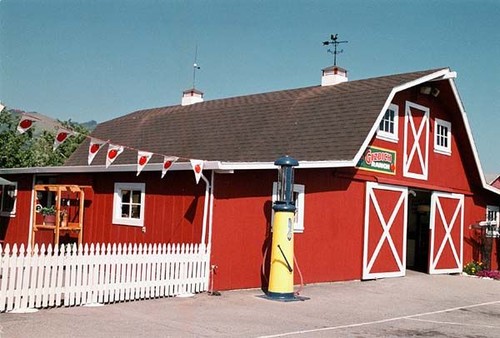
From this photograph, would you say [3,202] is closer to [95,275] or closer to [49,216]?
[49,216]

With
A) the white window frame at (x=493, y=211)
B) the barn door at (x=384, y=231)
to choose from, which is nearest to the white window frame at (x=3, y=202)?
the barn door at (x=384, y=231)

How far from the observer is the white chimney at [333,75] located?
65.3 feet

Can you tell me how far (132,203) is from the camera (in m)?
15.0

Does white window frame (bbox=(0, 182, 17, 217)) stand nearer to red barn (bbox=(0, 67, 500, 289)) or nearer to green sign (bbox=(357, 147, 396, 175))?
red barn (bbox=(0, 67, 500, 289))

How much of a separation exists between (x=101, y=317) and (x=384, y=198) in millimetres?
9264

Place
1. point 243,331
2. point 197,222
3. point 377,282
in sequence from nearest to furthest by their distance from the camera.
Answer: point 243,331, point 197,222, point 377,282

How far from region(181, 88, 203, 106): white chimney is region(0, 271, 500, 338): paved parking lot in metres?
12.4

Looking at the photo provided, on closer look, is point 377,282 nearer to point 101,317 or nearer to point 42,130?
point 101,317

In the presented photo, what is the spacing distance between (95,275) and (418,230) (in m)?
13.6

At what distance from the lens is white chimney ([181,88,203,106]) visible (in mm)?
24891

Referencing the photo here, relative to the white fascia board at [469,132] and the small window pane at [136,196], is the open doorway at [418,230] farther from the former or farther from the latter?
the small window pane at [136,196]

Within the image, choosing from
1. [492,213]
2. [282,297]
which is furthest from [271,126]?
[492,213]

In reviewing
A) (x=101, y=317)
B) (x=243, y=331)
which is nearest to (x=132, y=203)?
(x=101, y=317)

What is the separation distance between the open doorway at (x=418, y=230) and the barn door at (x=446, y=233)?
1003 mm
